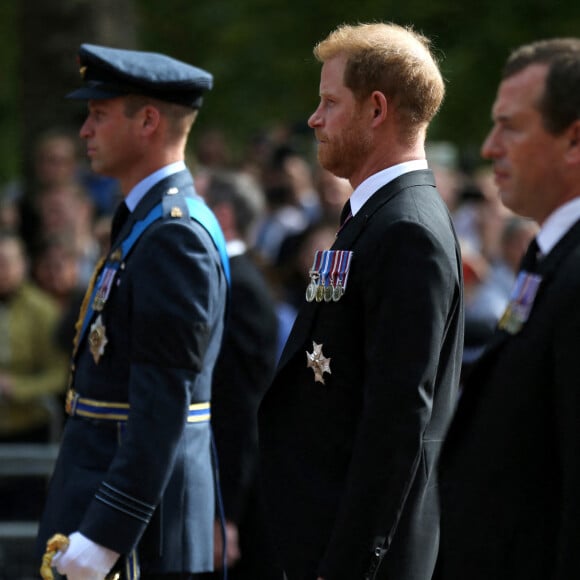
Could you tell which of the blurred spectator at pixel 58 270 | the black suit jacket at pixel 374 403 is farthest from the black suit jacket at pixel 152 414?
the blurred spectator at pixel 58 270

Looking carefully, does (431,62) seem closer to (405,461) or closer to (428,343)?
(428,343)

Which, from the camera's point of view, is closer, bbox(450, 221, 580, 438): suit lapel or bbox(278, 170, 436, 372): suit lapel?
bbox(450, 221, 580, 438): suit lapel

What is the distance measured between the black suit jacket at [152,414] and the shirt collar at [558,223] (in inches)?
56.6

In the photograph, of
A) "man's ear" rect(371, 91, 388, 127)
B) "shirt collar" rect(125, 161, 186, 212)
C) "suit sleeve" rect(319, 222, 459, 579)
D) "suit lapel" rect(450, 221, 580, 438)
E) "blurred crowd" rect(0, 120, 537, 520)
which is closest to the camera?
"suit lapel" rect(450, 221, 580, 438)

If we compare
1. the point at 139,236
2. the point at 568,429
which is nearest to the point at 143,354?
the point at 139,236

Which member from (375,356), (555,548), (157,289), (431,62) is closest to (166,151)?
(157,289)

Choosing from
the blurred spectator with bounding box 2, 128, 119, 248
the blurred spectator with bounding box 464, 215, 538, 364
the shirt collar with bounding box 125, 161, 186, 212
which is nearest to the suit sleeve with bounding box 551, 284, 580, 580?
the shirt collar with bounding box 125, 161, 186, 212

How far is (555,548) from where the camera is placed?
8.94 feet

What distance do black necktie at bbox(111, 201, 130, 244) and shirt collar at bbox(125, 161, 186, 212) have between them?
0.10 feet

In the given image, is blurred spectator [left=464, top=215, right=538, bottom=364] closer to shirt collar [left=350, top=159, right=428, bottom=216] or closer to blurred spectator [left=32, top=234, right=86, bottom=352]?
shirt collar [left=350, top=159, right=428, bottom=216]

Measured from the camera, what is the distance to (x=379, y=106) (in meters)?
3.58

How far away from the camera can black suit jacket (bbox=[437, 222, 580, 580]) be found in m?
2.65

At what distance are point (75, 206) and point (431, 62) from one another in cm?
652

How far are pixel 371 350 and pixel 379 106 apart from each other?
2.18 feet
